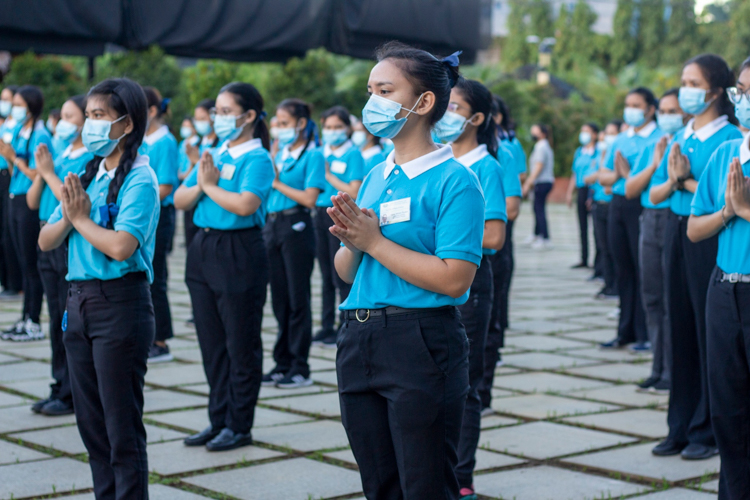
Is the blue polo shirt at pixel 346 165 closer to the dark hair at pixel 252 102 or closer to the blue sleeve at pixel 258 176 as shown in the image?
the dark hair at pixel 252 102

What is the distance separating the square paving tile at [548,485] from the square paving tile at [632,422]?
3.03 feet

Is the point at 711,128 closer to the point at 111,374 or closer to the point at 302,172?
the point at 302,172

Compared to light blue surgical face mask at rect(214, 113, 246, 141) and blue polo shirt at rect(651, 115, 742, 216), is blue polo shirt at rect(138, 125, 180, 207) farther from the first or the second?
blue polo shirt at rect(651, 115, 742, 216)

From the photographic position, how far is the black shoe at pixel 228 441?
196 inches

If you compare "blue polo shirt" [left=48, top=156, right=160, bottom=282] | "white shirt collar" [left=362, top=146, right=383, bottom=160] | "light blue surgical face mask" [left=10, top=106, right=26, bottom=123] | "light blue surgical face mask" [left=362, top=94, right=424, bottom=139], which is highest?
"light blue surgical face mask" [left=10, top=106, right=26, bottom=123]

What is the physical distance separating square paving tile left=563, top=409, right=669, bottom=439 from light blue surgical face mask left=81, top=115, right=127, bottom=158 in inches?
124

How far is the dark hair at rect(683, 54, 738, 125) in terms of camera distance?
507 centimetres

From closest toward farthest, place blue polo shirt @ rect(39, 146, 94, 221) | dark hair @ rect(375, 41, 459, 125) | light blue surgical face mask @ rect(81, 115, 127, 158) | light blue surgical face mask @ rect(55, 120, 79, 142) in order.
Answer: dark hair @ rect(375, 41, 459, 125) < light blue surgical face mask @ rect(81, 115, 127, 158) < light blue surgical face mask @ rect(55, 120, 79, 142) < blue polo shirt @ rect(39, 146, 94, 221)

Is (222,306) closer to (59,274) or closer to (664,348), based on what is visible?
(59,274)

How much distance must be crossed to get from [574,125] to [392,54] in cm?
2587

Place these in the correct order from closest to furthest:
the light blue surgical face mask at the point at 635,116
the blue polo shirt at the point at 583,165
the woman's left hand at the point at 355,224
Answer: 1. the woman's left hand at the point at 355,224
2. the light blue surgical face mask at the point at 635,116
3. the blue polo shirt at the point at 583,165

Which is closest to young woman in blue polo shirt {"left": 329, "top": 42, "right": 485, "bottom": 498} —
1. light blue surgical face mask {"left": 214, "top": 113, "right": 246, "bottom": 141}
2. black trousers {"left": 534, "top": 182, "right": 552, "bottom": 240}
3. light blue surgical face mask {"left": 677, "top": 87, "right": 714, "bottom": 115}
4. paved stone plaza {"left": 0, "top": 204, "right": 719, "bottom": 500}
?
paved stone plaza {"left": 0, "top": 204, "right": 719, "bottom": 500}

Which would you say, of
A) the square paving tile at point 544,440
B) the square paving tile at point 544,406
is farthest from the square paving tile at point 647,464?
the square paving tile at point 544,406

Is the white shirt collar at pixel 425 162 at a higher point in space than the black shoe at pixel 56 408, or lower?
higher
